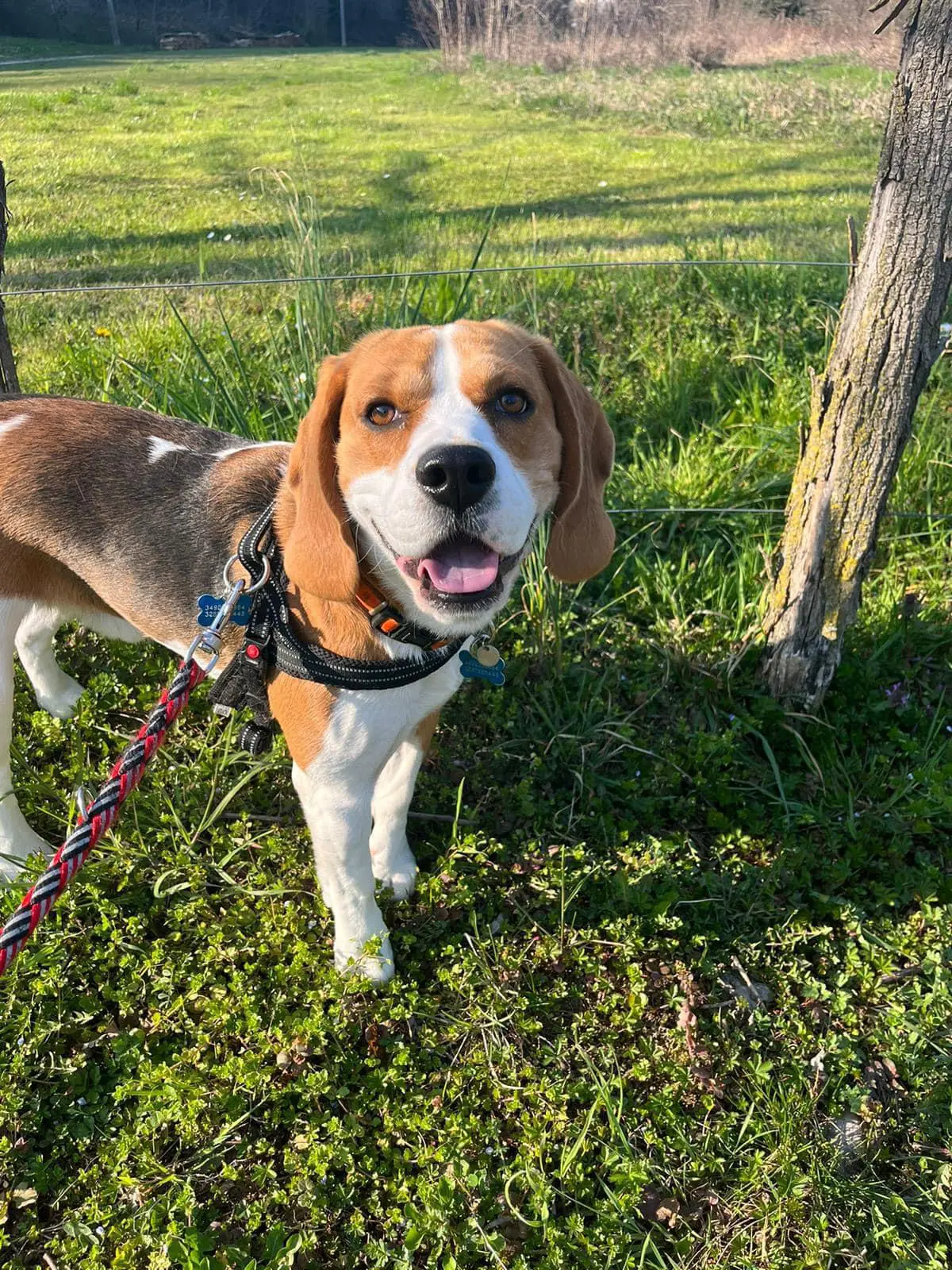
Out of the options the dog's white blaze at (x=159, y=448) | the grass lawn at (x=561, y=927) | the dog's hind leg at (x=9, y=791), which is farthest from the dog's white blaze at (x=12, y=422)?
the grass lawn at (x=561, y=927)

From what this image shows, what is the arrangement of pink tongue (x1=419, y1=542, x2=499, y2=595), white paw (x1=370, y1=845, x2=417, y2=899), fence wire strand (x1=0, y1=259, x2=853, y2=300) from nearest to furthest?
1. pink tongue (x1=419, y1=542, x2=499, y2=595)
2. white paw (x1=370, y1=845, x2=417, y2=899)
3. fence wire strand (x1=0, y1=259, x2=853, y2=300)

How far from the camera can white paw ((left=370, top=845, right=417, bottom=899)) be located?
258 cm

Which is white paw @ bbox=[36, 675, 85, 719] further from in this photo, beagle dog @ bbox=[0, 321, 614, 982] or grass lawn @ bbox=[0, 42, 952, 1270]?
beagle dog @ bbox=[0, 321, 614, 982]

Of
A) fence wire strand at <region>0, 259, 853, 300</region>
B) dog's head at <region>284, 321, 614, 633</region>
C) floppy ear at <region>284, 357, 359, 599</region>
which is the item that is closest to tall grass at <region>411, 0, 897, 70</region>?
fence wire strand at <region>0, 259, 853, 300</region>

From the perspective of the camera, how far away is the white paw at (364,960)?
2.29 m

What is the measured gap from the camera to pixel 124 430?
2396mm

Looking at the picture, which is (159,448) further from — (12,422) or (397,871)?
(397,871)

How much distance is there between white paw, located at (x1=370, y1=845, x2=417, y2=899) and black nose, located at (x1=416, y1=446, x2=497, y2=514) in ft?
4.42

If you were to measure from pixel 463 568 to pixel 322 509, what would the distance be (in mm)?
378

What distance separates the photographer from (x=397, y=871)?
2.60 metres

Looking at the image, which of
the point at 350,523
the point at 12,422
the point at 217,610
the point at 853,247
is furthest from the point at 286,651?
the point at 853,247

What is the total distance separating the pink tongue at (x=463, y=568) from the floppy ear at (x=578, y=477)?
427 millimetres

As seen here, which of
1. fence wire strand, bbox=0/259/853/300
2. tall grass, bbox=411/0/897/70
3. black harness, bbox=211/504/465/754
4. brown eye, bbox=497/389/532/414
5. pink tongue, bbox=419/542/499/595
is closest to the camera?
pink tongue, bbox=419/542/499/595

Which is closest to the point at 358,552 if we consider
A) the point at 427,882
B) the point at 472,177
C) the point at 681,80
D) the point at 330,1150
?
the point at 427,882
